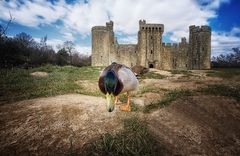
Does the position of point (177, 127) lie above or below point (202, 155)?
above

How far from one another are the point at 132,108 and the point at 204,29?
1369 inches

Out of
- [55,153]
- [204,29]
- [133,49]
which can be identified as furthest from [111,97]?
[204,29]

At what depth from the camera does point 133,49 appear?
1425 inches

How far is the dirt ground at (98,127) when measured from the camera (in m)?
3.31

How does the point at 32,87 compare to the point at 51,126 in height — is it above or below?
above

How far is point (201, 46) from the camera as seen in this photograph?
33.7 meters

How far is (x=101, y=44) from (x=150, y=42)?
440 inches

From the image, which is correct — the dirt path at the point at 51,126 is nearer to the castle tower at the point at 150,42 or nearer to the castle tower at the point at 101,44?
the castle tower at the point at 150,42

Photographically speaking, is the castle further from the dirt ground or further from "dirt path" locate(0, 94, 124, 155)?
"dirt path" locate(0, 94, 124, 155)

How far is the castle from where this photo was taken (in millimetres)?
33688

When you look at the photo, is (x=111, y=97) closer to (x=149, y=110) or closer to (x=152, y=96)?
(x=149, y=110)

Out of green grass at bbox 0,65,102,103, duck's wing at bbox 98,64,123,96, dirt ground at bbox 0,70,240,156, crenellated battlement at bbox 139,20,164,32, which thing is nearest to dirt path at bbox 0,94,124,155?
dirt ground at bbox 0,70,240,156

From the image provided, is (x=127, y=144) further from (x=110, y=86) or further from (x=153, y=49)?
(x=153, y=49)

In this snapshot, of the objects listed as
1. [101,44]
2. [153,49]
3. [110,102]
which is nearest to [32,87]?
[110,102]
